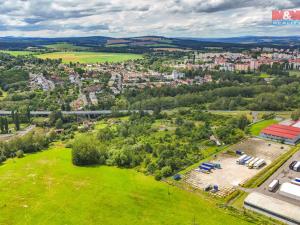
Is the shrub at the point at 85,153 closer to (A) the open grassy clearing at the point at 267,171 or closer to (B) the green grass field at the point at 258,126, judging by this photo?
(A) the open grassy clearing at the point at 267,171

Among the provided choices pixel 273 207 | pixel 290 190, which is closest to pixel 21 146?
pixel 273 207

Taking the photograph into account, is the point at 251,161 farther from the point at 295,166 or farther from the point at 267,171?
the point at 295,166

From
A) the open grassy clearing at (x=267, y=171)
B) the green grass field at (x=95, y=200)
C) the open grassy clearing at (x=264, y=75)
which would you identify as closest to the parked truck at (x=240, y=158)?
the open grassy clearing at (x=267, y=171)

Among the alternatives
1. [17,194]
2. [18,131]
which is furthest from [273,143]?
[18,131]

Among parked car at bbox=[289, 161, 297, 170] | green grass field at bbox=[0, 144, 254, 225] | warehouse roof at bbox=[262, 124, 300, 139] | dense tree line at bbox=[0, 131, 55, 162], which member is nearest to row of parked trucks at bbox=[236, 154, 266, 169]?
parked car at bbox=[289, 161, 297, 170]

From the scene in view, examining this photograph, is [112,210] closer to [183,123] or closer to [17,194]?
[17,194]

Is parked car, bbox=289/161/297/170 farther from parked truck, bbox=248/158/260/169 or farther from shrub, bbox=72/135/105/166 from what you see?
shrub, bbox=72/135/105/166
